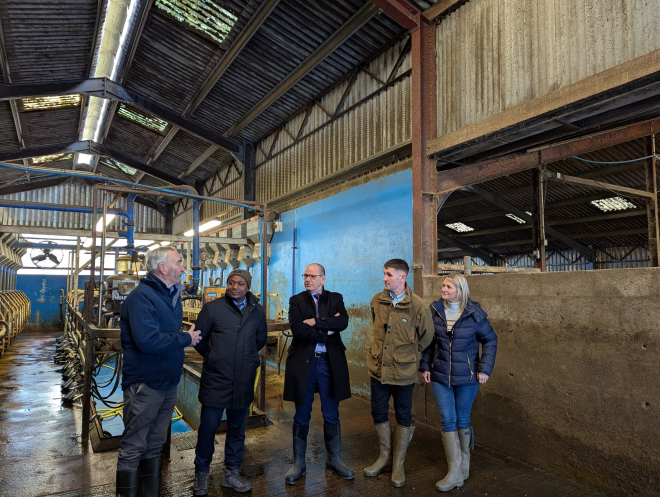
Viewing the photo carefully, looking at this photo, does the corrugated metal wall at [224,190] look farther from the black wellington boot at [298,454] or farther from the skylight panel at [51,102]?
the black wellington boot at [298,454]

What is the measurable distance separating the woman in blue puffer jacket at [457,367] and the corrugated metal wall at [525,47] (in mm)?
2243

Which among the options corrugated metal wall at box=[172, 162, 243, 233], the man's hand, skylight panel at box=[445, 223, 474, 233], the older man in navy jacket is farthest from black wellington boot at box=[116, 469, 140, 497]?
skylight panel at box=[445, 223, 474, 233]

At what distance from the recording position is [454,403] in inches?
139

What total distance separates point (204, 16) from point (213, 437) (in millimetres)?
6864

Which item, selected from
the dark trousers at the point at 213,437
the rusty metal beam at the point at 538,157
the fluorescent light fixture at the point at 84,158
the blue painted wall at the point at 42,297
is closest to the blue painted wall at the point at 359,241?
the rusty metal beam at the point at 538,157

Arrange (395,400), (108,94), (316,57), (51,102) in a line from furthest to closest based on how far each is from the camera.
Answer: (51,102), (108,94), (316,57), (395,400)

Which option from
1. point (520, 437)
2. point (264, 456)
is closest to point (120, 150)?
point (264, 456)

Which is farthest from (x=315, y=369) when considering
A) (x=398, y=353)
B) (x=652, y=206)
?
(x=652, y=206)

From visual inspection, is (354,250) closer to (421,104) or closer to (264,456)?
(421,104)

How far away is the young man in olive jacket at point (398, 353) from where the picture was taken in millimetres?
3471

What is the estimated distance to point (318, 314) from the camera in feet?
11.9

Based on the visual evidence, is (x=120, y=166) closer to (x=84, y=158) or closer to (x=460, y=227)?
(x=84, y=158)

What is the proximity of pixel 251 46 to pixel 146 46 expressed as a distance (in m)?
2.43

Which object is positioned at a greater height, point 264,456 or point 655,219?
point 655,219
